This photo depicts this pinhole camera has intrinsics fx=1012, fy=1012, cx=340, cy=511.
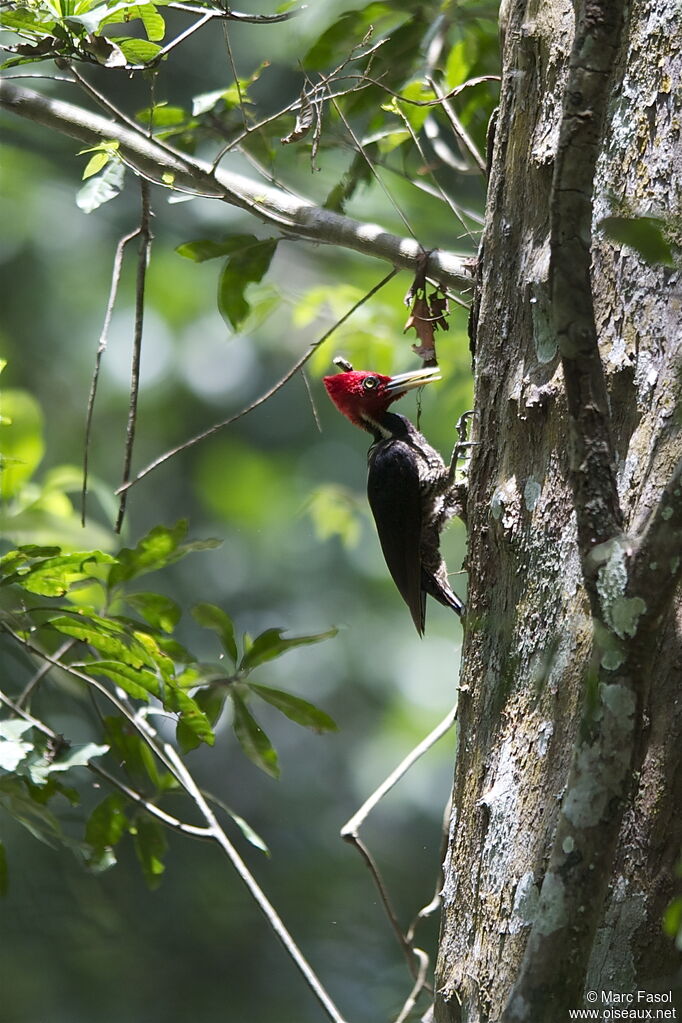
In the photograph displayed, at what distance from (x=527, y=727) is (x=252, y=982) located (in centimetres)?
426

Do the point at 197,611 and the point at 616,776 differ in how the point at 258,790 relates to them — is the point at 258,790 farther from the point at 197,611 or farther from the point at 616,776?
the point at 616,776

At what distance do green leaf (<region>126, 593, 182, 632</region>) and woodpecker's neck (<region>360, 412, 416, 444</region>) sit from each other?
2.82ft

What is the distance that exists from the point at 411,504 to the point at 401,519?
0.04 meters

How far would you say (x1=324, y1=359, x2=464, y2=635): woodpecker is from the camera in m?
2.35

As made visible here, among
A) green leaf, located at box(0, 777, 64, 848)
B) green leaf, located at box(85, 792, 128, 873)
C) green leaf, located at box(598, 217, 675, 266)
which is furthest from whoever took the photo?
green leaf, located at box(85, 792, 128, 873)

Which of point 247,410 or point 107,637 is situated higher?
point 247,410

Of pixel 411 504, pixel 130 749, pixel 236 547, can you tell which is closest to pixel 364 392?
pixel 411 504

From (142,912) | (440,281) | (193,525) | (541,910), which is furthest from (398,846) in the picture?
(541,910)

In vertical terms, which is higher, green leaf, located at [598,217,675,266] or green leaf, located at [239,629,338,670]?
green leaf, located at [598,217,675,266]

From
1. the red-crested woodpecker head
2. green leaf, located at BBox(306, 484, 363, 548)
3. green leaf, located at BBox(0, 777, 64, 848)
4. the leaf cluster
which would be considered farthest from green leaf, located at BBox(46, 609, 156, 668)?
green leaf, located at BBox(306, 484, 363, 548)

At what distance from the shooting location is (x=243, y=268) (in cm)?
200

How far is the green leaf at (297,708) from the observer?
6.48ft

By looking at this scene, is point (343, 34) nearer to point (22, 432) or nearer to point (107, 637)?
point (22, 432)

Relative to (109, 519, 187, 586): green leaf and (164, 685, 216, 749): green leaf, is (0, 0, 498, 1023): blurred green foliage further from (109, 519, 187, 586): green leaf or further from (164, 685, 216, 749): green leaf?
(164, 685, 216, 749): green leaf
